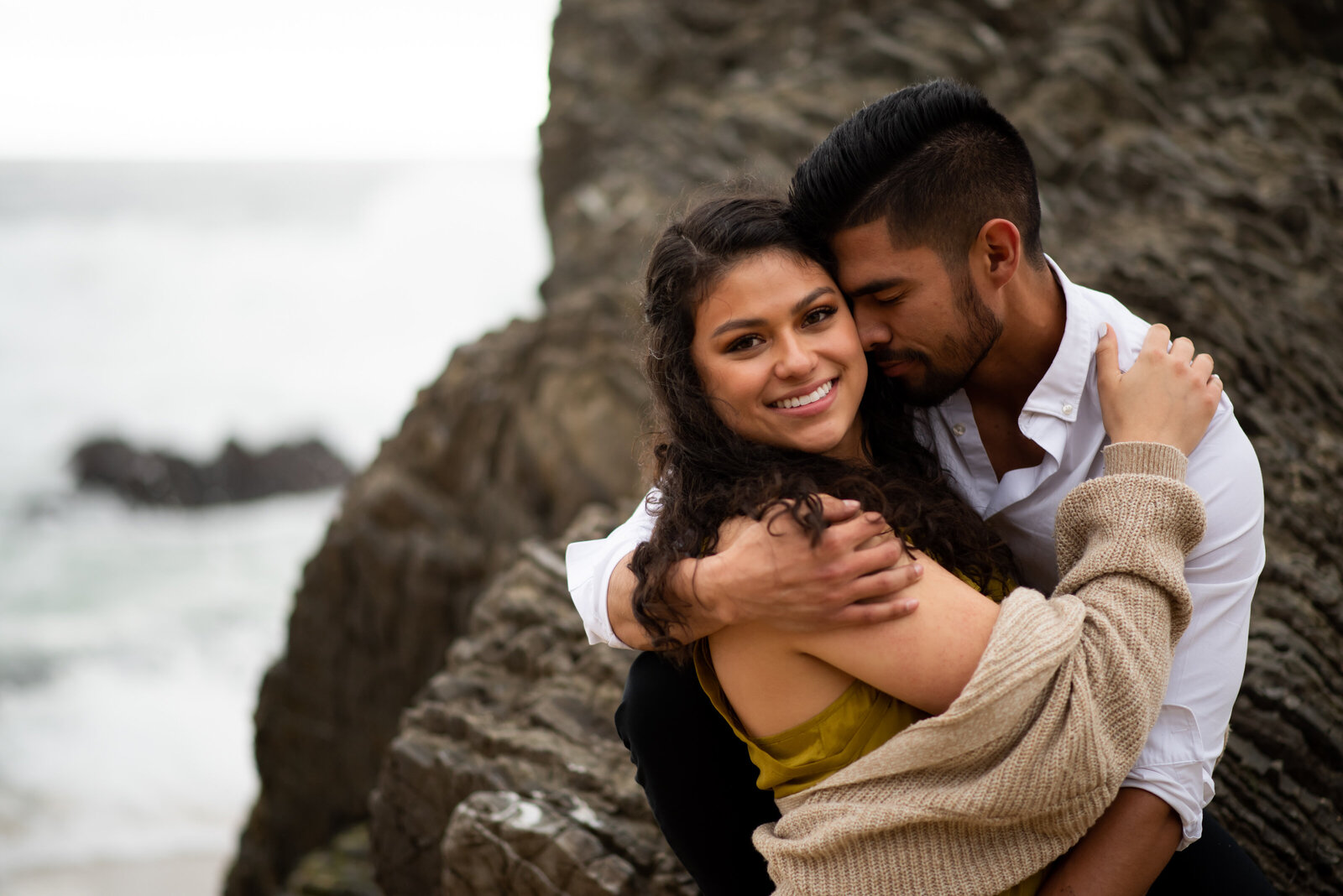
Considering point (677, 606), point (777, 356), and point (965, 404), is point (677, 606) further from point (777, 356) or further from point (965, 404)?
point (965, 404)

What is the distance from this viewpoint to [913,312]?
8.77 ft

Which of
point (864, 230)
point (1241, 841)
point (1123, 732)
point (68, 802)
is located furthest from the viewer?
point (68, 802)

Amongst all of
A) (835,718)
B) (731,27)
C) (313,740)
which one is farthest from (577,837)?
(731,27)

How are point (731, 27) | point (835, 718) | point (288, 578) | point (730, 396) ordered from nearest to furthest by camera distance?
point (835, 718)
point (730, 396)
point (731, 27)
point (288, 578)

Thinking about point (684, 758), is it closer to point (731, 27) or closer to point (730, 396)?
point (730, 396)

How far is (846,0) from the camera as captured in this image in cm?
991

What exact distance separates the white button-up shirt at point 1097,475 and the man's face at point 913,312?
0.18m

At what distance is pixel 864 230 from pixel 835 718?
1.22 metres

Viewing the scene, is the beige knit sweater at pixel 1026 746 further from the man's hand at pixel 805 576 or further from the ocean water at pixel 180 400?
the ocean water at pixel 180 400

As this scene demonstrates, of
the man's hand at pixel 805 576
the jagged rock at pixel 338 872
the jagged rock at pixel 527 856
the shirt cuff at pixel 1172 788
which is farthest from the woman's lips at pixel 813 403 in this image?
the jagged rock at pixel 338 872

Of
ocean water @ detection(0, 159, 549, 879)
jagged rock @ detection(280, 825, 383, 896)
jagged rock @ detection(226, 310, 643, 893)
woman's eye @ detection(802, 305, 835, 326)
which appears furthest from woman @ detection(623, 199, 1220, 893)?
ocean water @ detection(0, 159, 549, 879)

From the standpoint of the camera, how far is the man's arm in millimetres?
2037

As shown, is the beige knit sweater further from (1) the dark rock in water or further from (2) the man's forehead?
(1) the dark rock in water

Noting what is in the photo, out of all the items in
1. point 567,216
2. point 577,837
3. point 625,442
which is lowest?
point 577,837
